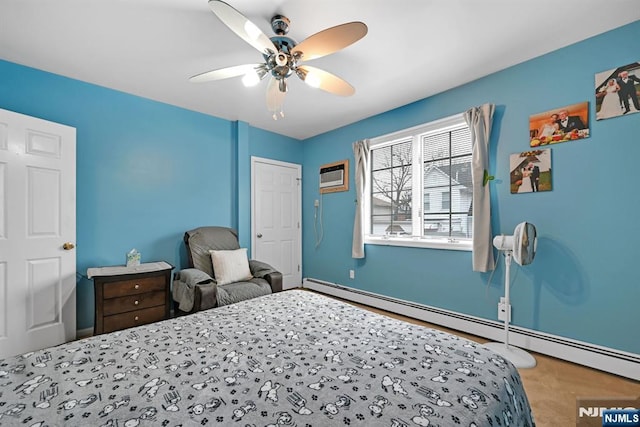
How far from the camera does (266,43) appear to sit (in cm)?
173

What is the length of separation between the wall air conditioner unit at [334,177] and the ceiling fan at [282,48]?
1.88 metres

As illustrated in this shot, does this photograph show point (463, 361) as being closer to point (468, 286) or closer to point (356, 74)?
point (468, 286)

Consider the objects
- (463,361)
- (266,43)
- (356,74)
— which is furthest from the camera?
(356,74)

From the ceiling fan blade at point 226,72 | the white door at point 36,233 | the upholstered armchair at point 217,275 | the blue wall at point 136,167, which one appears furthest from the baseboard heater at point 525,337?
the white door at point 36,233

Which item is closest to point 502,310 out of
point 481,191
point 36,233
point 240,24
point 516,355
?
point 516,355

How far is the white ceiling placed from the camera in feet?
5.86

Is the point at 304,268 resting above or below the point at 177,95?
below

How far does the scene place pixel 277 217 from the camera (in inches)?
172

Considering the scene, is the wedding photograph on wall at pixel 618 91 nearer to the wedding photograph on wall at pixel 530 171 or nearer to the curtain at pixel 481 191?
the wedding photograph on wall at pixel 530 171

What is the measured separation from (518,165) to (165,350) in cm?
299

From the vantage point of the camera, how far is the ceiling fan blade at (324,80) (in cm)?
198

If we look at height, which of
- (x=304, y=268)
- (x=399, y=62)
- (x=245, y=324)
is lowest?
(x=304, y=268)

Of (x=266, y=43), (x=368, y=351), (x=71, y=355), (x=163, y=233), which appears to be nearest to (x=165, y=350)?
(x=71, y=355)

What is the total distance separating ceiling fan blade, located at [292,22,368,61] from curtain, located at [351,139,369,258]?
2.03m
